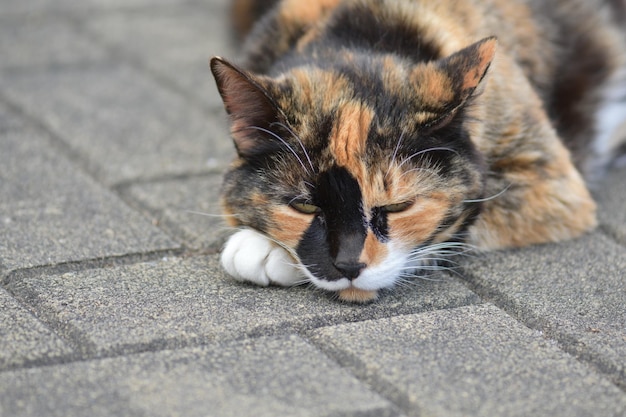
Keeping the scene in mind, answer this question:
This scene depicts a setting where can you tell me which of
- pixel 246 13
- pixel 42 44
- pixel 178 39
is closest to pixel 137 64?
pixel 178 39

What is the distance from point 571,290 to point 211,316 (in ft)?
3.55

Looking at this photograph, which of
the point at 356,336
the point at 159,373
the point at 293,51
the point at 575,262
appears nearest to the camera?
the point at 159,373

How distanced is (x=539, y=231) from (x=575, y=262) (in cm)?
19

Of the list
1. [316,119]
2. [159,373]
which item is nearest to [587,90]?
[316,119]

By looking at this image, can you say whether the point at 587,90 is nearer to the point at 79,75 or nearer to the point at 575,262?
the point at 575,262

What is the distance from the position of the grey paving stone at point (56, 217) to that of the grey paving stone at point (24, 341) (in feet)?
1.23

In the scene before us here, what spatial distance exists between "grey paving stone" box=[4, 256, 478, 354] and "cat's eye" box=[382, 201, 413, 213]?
0.92ft

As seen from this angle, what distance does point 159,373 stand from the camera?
2.08 meters

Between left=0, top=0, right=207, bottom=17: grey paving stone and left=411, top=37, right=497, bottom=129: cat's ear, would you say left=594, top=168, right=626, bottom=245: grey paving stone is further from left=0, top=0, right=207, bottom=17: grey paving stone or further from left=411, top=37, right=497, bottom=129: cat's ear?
left=0, top=0, right=207, bottom=17: grey paving stone

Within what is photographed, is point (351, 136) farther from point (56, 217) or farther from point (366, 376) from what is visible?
point (56, 217)

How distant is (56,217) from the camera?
306 centimetres

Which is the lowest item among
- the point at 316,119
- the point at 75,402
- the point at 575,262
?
the point at 75,402

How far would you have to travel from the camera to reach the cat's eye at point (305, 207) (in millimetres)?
2447

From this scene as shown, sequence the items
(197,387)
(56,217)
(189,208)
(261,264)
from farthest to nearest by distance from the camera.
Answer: (189,208) → (56,217) → (261,264) → (197,387)
